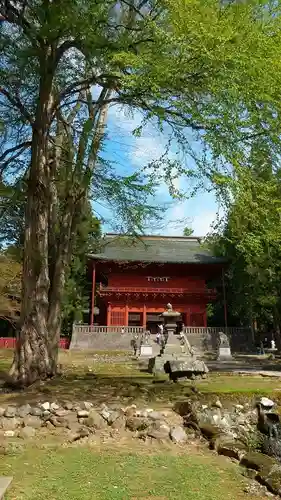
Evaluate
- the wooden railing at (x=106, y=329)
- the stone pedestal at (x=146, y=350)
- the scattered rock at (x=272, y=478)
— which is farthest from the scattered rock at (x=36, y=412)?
the wooden railing at (x=106, y=329)

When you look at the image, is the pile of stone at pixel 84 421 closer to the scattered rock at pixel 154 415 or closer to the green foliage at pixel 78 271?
the scattered rock at pixel 154 415

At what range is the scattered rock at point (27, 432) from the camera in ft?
18.6

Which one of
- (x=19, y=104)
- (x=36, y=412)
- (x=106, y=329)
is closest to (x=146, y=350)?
(x=106, y=329)

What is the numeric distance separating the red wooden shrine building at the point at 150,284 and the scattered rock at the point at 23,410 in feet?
85.9

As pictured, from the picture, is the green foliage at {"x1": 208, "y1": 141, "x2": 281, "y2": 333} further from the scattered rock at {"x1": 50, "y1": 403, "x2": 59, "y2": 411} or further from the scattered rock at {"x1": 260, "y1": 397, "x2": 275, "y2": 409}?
the scattered rock at {"x1": 50, "y1": 403, "x2": 59, "y2": 411}

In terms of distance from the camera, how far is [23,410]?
6.25m

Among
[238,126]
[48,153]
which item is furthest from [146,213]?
[238,126]

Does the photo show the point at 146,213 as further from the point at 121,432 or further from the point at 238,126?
the point at 121,432

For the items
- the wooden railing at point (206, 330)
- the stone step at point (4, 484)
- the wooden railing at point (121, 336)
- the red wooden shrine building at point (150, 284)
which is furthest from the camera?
the red wooden shrine building at point (150, 284)

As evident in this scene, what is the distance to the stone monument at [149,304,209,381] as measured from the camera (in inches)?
440

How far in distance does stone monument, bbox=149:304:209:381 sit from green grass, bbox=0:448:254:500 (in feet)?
19.2

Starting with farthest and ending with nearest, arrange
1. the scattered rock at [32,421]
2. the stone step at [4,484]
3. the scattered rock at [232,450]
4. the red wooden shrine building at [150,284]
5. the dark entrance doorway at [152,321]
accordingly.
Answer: the dark entrance doorway at [152,321] < the red wooden shrine building at [150,284] < the scattered rock at [32,421] < the scattered rock at [232,450] < the stone step at [4,484]

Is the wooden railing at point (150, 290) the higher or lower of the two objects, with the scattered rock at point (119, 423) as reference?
higher

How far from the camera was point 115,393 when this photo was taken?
748 centimetres
